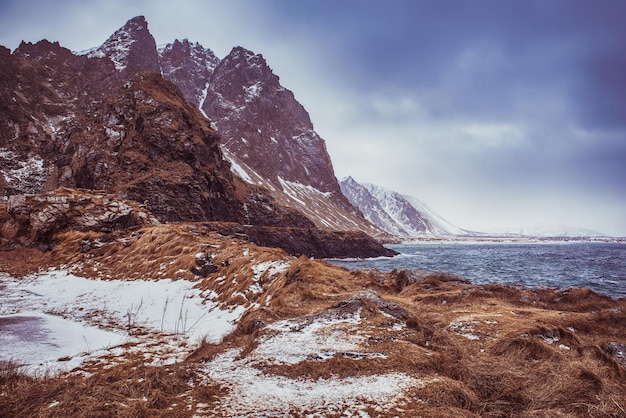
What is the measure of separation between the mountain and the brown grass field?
20325 millimetres

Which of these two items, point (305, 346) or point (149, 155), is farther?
point (149, 155)

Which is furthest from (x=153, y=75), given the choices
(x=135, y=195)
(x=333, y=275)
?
(x=333, y=275)

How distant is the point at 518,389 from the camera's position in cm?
445

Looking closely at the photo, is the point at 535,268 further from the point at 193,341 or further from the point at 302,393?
the point at 302,393

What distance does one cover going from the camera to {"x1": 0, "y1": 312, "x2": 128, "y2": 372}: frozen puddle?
246 inches

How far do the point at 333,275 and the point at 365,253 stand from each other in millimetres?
80358

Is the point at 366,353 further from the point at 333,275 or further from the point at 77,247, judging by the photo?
the point at 77,247

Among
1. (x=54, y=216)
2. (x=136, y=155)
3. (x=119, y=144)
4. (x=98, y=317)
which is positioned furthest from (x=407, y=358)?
(x=119, y=144)

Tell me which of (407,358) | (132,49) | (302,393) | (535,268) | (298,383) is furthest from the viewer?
(132,49)

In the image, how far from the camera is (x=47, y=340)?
758cm

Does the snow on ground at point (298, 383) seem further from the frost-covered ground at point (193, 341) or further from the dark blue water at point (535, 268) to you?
the dark blue water at point (535, 268)

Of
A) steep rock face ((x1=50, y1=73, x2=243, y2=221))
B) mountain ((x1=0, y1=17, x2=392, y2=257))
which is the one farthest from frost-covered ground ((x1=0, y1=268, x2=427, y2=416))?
steep rock face ((x1=50, y1=73, x2=243, y2=221))

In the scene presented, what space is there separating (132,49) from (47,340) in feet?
624

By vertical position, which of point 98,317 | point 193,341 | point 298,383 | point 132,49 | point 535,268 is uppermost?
point 132,49
